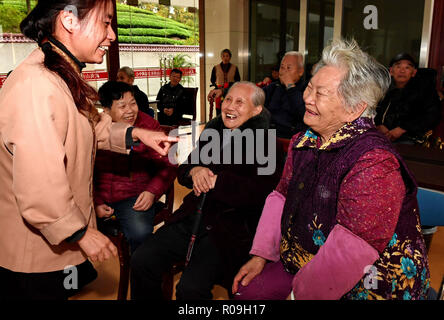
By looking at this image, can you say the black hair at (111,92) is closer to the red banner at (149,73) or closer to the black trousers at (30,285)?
the black trousers at (30,285)

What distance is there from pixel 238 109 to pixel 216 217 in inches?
28.0

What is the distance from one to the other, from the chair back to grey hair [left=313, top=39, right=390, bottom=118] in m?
0.56

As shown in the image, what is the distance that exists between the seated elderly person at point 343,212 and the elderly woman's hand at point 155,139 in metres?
0.55

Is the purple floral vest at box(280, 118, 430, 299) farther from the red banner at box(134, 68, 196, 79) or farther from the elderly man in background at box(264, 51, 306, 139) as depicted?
the red banner at box(134, 68, 196, 79)

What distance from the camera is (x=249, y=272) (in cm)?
156

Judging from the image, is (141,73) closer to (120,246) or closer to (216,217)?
(120,246)

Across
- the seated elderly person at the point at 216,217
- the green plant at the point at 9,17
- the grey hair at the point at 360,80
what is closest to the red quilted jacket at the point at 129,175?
the seated elderly person at the point at 216,217

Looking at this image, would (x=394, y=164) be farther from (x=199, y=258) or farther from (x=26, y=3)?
(x=26, y=3)

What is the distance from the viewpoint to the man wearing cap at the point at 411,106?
11.8ft

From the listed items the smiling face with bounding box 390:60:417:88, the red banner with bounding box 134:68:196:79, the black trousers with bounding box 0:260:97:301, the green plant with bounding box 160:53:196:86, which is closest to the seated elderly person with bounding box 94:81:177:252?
the black trousers with bounding box 0:260:97:301

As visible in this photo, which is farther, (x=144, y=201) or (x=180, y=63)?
(x=180, y=63)

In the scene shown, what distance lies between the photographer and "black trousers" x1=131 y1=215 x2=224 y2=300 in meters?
1.72

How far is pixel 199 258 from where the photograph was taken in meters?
1.81

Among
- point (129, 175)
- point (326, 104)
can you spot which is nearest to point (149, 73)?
point (129, 175)
